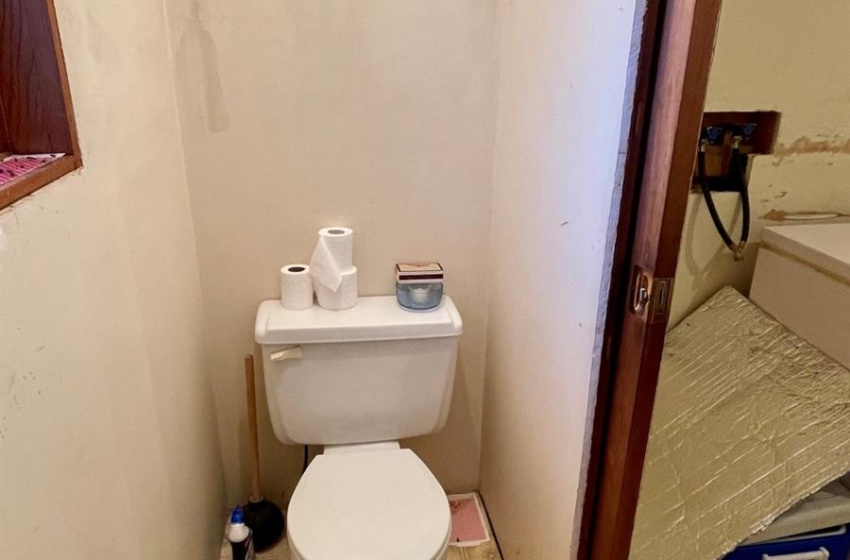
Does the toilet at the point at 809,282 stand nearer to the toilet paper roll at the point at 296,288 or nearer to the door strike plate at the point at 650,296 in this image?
the door strike plate at the point at 650,296

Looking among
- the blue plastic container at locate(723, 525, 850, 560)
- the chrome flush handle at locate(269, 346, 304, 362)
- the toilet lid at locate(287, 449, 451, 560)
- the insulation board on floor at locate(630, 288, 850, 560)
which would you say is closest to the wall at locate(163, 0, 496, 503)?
the chrome flush handle at locate(269, 346, 304, 362)

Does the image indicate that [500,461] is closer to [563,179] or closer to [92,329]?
[563,179]

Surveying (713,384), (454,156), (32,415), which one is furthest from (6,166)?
(713,384)

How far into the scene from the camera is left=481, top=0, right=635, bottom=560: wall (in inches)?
38.4

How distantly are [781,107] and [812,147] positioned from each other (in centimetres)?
15

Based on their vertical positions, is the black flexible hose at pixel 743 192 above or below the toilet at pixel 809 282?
above

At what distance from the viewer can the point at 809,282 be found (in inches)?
61.1

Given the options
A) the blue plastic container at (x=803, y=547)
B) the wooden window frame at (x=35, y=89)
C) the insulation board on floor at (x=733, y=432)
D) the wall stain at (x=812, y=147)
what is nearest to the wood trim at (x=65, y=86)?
the wooden window frame at (x=35, y=89)

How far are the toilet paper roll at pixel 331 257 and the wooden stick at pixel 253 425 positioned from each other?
0.29m

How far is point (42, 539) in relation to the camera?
654 millimetres

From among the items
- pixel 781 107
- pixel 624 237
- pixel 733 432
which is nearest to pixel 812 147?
pixel 781 107

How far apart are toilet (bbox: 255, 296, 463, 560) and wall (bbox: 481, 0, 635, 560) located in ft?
0.61

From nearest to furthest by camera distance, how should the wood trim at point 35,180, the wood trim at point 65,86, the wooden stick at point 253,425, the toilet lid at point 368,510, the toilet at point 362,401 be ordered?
the wood trim at point 35,180 < the wood trim at point 65,86 < the toilet lid at point 368,510 < the toilet at point 362,401 < the wooden stick at point 253,425

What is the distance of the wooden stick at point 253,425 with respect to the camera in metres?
1.57
